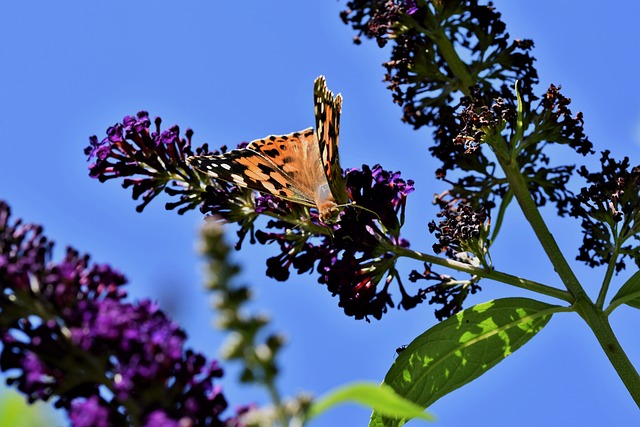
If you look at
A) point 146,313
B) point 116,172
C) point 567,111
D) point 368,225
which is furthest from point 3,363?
point 567,111

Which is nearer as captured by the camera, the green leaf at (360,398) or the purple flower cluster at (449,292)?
the green leaf at (360,398)

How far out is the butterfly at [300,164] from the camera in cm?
358

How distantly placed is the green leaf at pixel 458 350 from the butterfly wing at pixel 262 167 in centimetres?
69

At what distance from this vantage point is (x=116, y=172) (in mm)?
3674

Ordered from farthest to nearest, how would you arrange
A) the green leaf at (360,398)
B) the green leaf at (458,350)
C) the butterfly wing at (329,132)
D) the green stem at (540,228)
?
the green stem at (540,228) → the butterfly wing at (329,132) → the green leaf at (458,350) → the green leaf at (360,398)

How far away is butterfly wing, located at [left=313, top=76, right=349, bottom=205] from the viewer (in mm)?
3611

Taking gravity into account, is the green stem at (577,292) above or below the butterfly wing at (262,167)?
below

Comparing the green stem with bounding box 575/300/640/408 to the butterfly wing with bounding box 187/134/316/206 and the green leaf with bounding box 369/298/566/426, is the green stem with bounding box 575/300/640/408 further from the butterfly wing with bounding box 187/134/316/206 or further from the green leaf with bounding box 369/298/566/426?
the butterfly wing with bounding box 187/134/316/206

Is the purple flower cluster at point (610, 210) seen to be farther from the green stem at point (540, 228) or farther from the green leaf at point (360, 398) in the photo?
the green leaf at point (360, 398)

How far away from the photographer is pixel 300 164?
3834 mm

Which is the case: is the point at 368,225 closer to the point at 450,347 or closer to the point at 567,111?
the point at 450,347

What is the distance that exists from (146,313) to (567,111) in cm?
257

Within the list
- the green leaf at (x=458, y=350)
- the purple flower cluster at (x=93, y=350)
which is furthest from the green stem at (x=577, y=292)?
the purple flower cluster at (x=93, y=350)

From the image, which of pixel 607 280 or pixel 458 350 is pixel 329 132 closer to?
pixel 458 350
